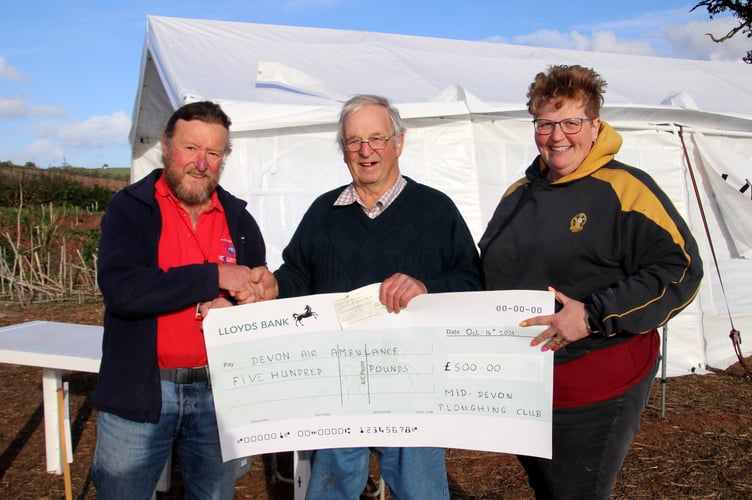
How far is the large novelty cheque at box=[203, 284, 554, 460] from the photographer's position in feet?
6.55

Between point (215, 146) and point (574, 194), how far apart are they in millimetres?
1168

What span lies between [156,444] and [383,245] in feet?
3.24

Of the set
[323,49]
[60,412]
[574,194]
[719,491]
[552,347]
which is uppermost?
[323,49]

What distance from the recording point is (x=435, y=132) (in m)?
5.50

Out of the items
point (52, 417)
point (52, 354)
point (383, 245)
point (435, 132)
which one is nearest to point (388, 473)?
point (383, 245)

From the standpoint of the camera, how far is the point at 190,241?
2068mm

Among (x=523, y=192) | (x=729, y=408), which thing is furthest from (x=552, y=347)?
(x=729, y=408)

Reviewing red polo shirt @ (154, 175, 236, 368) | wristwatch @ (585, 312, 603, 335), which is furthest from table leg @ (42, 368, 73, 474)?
wristwatch @ (585, 312, 603, 335)

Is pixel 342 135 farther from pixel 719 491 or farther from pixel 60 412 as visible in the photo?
pixel 719 491

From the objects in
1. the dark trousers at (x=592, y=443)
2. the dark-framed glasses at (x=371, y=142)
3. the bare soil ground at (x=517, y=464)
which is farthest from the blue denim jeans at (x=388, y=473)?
the bare soil ground at (x=517, y=464)

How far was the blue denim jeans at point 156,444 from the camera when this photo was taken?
2.00 metres

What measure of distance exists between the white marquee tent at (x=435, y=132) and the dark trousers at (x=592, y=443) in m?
3.54

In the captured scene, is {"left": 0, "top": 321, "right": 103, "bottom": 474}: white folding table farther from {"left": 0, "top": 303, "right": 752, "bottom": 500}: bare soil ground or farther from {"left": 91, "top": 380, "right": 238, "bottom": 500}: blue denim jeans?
{"left": 91, "top": 380, "right": 238, "bottom": 500}: blue denim jeans

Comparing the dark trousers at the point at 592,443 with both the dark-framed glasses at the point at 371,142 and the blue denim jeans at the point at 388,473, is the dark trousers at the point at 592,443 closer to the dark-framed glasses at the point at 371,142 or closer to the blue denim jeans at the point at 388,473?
the blue denim jeans at the point at 388,473
